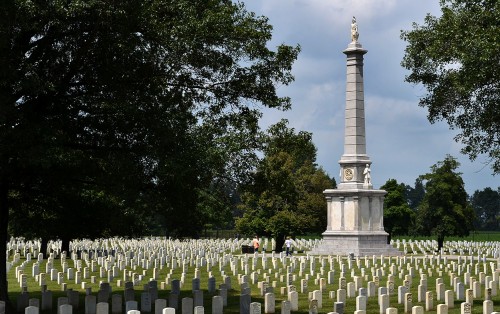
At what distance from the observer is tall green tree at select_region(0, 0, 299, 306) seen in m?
15.0

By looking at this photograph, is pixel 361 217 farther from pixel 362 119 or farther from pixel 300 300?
pixel 300 300

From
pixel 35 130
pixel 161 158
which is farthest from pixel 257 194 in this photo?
pixel 35 130

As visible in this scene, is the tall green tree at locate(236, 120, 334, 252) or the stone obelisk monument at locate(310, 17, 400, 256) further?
the tall green tree at locate(236, 120, 334, 252)

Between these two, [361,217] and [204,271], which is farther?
[361,217]

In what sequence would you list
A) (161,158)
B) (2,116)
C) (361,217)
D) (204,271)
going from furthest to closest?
(361,217)
(204,271)
(161,158)
(2,116)

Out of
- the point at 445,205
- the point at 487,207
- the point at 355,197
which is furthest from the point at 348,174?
the point at 487,207

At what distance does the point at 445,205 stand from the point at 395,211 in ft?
32.7

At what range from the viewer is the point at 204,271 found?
1214 inches

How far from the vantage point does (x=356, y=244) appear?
44688mm

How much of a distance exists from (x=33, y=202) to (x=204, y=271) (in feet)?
44.2

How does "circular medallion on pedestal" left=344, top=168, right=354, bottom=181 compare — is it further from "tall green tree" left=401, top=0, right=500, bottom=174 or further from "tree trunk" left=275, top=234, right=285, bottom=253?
"tall green tree" left=401, top=0, right=500, bottom=174

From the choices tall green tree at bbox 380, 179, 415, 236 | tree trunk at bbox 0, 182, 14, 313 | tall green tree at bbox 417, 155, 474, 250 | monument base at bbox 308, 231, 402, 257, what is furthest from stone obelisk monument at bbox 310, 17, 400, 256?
tree trunk at bbox 0, 182, 14, 313

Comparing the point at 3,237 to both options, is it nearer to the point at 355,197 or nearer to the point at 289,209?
the point at 355,197

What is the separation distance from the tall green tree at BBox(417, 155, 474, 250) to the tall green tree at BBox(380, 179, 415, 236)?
8.54m
